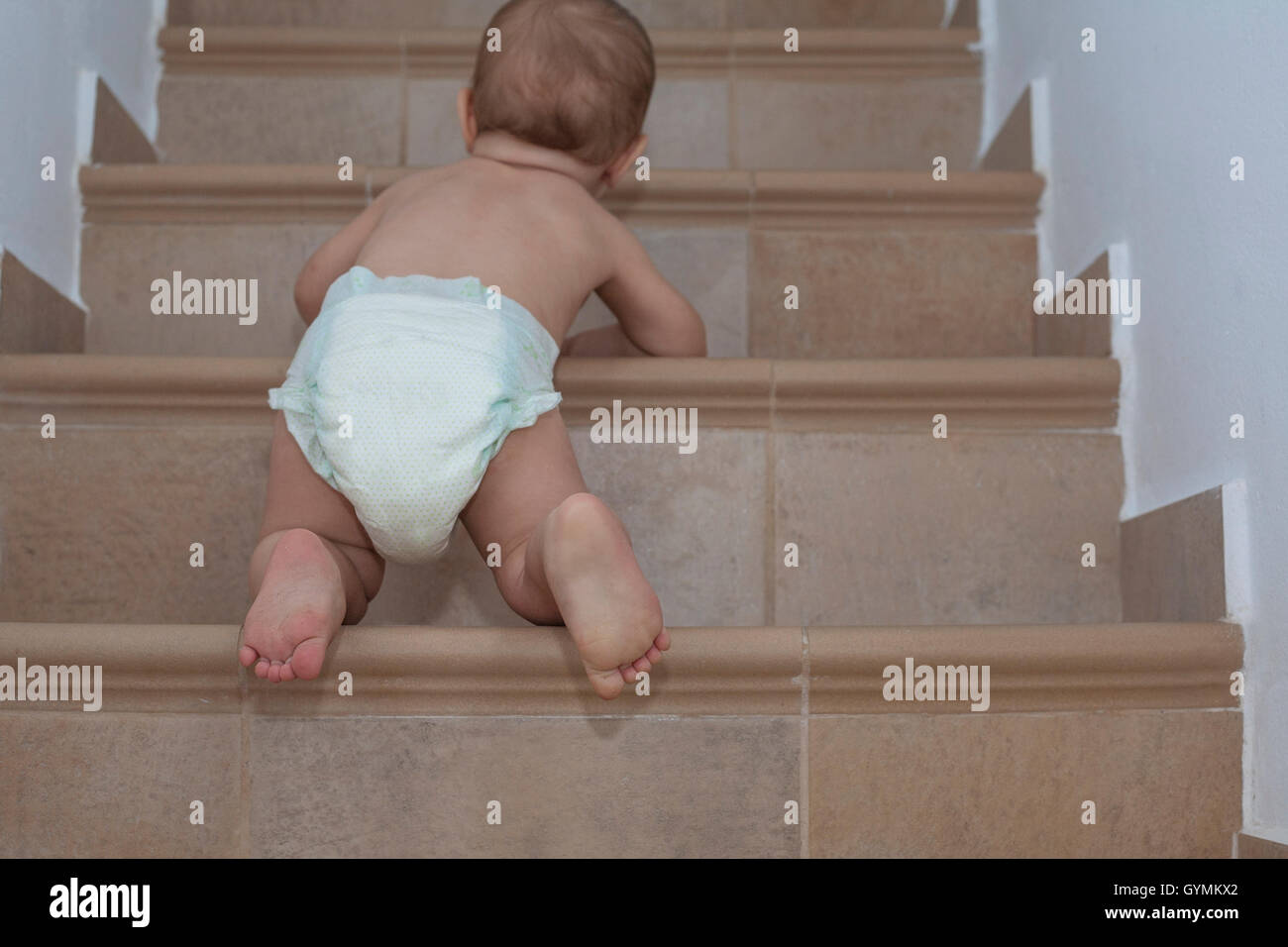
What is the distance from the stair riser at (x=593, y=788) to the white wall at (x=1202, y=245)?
0.51 ft

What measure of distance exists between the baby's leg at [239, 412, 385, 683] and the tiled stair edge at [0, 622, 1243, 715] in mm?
47

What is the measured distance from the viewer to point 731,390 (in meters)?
1.35

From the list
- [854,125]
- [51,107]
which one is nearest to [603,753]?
[51,107]

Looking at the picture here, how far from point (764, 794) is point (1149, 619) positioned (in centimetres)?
48

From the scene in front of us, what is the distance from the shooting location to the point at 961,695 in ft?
3.42

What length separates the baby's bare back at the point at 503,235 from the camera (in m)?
1.24

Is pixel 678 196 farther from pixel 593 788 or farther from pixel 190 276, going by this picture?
pixel 593 788

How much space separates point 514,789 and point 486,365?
1.24ft

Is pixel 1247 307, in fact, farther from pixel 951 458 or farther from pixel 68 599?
pixel 68 599

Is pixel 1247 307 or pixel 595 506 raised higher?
pixel 1247 307

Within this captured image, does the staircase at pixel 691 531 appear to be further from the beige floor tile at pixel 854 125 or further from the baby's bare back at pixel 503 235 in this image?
the baby's bare back at pixel 503 235

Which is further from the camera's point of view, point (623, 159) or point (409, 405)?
point (623, 159)

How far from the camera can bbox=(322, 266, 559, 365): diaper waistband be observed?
1.21m
